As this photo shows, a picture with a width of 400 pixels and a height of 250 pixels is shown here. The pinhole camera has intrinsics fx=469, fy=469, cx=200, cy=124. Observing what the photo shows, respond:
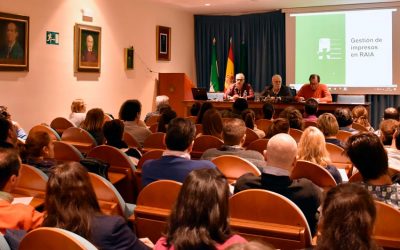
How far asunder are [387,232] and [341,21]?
868cm

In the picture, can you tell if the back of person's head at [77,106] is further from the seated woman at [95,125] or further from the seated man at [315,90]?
the seated man at [315,90]

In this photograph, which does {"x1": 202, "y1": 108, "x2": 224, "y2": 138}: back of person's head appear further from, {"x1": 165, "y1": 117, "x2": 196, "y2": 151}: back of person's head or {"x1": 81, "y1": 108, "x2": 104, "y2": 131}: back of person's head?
{"x1": 165, "y1": 117, "x2": 196, "y2": 151}: back of person's head

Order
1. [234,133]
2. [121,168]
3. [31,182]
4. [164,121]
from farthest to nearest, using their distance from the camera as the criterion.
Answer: [164,121], [121,168], [234,133], [31,182]

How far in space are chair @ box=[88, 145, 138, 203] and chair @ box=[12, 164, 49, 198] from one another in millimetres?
848

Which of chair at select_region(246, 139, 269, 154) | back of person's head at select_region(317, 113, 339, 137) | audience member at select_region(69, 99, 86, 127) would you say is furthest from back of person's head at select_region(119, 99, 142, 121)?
back of person's head at select_region(317, 113, 339, 137)

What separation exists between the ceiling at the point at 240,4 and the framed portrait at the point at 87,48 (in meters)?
2.14

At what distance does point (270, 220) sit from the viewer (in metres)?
2.27

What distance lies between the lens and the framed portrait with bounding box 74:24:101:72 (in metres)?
8.40

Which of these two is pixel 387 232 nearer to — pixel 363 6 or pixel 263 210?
pixel 263 210

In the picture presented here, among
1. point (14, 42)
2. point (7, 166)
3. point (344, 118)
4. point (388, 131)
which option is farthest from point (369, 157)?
point (14, 42)

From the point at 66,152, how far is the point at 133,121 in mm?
1592

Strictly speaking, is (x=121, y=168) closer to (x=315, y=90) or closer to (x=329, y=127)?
(x=329, y=127)

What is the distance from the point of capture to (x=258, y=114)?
877 centimetres

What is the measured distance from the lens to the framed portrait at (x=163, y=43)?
10.7m
